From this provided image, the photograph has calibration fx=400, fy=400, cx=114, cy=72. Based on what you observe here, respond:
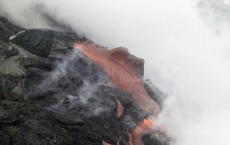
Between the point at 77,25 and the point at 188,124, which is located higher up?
the point at 77,25

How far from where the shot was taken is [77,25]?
19047 millimetres

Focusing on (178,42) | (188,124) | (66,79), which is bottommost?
(66,79)

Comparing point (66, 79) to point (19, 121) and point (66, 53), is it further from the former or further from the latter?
point (19, 121)

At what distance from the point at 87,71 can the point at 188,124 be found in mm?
6098

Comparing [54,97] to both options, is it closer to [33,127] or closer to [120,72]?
[33,127]

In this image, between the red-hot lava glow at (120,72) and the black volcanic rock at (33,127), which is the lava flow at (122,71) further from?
the black volcanic rock at (33,127)

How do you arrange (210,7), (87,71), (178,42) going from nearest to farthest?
(87,71) < (178,42) < (210,7)

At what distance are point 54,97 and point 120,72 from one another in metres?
4.03

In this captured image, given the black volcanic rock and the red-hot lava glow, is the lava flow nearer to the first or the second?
the red-hot lava glow

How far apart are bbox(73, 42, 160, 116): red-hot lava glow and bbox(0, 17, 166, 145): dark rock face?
67cm

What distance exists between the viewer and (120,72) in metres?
16.1

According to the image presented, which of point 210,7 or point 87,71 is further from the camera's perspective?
point 210,7

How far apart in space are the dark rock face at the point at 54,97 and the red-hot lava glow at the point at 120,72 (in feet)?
2.19

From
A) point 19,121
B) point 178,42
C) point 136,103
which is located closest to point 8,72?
point 19,121
